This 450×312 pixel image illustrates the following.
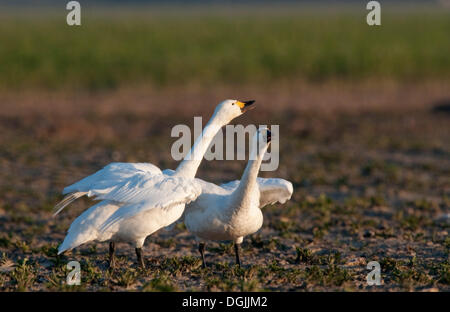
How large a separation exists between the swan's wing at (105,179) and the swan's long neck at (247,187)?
0.87 m

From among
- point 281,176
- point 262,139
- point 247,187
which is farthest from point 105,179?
point 281,176

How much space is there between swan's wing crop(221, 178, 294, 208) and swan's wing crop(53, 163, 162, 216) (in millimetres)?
998

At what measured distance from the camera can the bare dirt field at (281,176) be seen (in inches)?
254

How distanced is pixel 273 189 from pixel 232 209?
866 millimetres

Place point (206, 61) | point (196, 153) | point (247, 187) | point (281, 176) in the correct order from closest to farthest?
point (247, 187) → point (196, 153) → point (281, 176) → point (206, 61)

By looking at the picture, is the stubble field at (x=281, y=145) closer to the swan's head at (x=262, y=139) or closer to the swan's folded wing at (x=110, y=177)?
the swan's folded wing at (x=110, y=177)

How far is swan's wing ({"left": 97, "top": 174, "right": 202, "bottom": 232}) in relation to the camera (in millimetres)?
6199

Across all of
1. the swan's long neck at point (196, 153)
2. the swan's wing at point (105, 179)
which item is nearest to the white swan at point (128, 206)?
the swan's wing at point (105, 179)

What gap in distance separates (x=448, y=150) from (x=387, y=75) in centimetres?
1041

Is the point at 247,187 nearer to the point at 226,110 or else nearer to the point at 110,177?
the point at 226,110

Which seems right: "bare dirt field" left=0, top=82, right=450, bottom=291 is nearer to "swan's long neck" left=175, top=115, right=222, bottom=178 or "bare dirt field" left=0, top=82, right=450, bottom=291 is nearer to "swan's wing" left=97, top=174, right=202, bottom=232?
"swan's wing" left=97, top=174, right=202, bottom=232

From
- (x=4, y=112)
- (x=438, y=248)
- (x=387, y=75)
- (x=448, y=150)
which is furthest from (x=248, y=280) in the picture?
(x=387, y=75)

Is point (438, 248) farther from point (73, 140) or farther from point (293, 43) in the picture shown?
point (293, 43)

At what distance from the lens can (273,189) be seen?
286 inches
